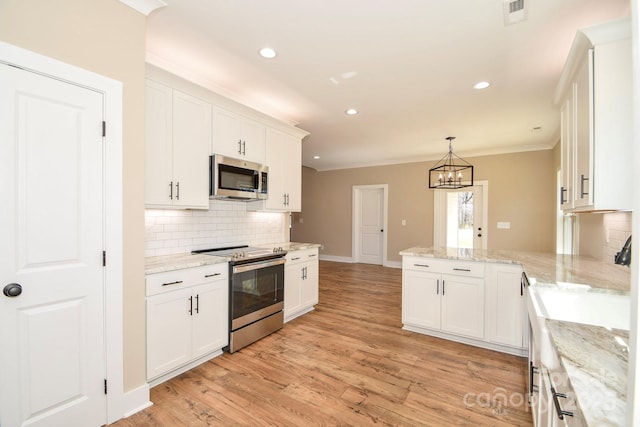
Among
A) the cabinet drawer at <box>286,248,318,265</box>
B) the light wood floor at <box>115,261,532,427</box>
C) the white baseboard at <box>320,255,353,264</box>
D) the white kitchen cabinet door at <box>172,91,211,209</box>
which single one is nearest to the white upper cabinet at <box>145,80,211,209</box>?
the white kitchen cabinet door at <box>172,91,211,209</box>

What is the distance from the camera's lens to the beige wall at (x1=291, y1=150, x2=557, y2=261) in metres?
5.51

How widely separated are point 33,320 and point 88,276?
0.30m

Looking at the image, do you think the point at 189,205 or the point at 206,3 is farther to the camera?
the point at 189,205

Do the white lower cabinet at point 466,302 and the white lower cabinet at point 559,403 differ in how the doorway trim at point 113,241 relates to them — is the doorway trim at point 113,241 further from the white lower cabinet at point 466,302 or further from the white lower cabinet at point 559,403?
the white lower cabinet at point 466,302

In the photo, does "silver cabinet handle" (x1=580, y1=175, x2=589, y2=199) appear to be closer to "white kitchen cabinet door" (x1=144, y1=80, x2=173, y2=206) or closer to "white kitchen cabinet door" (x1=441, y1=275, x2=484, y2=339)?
"white kitchen cabinet door" (x1=441, y1=275, x2=484, y2=339)

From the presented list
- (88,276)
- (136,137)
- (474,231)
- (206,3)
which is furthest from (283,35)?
(474,231)

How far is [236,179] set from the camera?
9.89ft

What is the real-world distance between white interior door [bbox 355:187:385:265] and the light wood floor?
4233 millimetres

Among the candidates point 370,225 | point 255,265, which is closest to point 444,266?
point 255,265

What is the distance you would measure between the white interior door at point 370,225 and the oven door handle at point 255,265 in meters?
4.66

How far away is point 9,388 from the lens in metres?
1.43

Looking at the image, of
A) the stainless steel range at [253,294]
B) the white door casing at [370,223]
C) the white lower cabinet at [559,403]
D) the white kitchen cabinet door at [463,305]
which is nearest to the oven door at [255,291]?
the stainless steel range at [253,294]

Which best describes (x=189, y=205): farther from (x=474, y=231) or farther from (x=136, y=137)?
(x=474, y=231)

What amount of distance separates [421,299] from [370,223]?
14.7 ft
